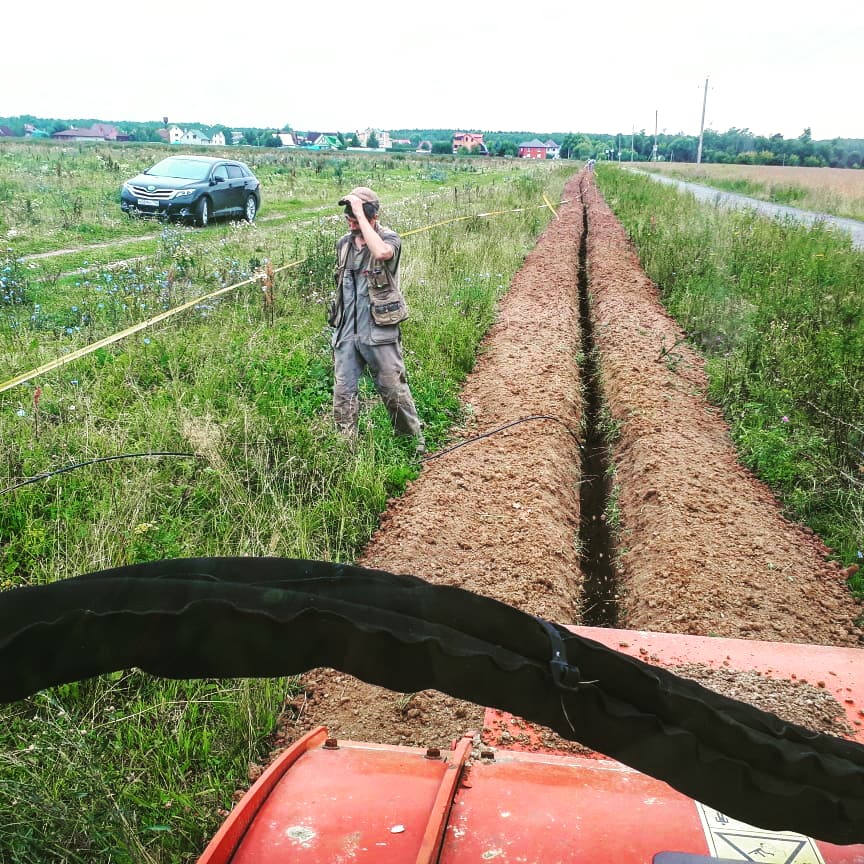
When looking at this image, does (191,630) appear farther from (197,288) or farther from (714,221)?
(714,221)

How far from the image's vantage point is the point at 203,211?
1520 centimetres

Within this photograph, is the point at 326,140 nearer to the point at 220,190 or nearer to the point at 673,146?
the point at 673,146

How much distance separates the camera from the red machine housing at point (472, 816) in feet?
4.34

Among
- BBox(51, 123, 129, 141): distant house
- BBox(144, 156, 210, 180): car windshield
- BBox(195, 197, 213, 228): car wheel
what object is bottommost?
BBox(195, 197, 213, 228): car wheel

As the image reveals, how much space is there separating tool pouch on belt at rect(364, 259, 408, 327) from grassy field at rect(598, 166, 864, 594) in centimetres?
294

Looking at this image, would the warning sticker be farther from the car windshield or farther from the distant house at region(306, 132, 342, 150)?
the distant house at region(306, 132, 342, 150)

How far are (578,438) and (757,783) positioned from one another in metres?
5.98

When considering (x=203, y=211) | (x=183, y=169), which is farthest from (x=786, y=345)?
(x=183, y=169)

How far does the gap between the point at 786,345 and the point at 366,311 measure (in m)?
4.34

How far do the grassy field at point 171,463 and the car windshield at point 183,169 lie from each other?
3.99 m

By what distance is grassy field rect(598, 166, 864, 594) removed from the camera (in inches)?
206

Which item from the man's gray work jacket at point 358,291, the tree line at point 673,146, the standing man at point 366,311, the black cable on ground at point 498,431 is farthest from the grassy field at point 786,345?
the tree line at point 673,146

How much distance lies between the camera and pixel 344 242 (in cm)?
525

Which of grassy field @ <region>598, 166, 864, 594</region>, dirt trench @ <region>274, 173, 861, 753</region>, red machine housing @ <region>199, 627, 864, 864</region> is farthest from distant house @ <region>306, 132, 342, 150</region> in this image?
red machine housing @ <region>199, 627, 864, 864</region>
